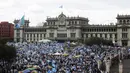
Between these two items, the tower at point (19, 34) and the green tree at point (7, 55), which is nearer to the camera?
the green tree at point (7, 55)

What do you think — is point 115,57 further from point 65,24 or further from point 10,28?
point 10,28

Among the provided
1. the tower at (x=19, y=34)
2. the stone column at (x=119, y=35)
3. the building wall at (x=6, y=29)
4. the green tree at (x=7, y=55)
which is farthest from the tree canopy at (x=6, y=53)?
the building wall at (x=6, y=29)

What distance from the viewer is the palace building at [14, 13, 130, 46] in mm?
98812

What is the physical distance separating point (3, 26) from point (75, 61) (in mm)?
117109

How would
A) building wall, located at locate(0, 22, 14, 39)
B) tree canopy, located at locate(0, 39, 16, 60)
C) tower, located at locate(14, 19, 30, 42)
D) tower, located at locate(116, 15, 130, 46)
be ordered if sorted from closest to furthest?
tree canopy, located at locate(0, 39, 16, 60)
tower, located at locate(116, 15, 130, 46)
tower, located at locate(14, 19, 30, 42)
building wall, located at locate(0, 22, 14, 39)

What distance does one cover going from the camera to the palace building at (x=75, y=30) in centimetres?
9881

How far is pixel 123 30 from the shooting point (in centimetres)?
9881

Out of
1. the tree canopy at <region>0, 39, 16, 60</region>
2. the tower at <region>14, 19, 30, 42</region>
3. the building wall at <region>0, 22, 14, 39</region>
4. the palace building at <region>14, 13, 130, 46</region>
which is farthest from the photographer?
the building wall at <region>0, 22, 14, 39</region>

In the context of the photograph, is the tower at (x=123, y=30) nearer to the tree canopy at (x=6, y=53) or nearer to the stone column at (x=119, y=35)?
the stone column at (x=119, y=35)

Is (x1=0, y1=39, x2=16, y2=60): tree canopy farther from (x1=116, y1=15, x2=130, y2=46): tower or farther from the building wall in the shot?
the building wall

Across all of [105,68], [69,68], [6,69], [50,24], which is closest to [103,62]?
[105,68]

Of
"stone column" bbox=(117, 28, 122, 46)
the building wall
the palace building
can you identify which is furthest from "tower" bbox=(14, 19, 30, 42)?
"stone column" bbox=(117, 28, 122, 46)

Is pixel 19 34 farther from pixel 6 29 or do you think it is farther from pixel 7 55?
pixel 7 55

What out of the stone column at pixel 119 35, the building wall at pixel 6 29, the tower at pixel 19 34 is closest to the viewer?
the stone column at pixel 119 35
